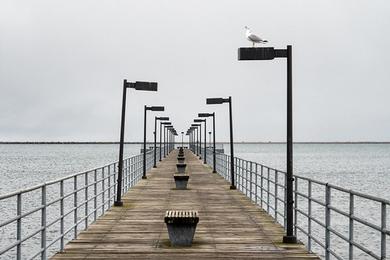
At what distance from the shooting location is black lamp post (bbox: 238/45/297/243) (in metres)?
12.5

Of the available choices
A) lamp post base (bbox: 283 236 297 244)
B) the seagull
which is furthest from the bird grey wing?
lamp post base (bbox: 283 236 297 244)

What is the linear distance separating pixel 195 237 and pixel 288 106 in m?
3.19

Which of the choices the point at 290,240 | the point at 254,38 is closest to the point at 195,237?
the point at 290,240

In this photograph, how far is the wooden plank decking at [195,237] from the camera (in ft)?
36.6

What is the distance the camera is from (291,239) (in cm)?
1248

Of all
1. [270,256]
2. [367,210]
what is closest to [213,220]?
[270,256]

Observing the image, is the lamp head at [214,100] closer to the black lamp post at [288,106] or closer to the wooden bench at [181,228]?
the black lamp post at [288,106]

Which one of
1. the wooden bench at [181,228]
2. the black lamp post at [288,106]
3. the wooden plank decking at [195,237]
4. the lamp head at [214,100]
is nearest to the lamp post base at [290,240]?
the black lamp post at [288,106]

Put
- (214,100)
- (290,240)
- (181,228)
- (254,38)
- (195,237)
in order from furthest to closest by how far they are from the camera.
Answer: (214,100)
(195,237)
(254,38)
(290,240)
(181,228)

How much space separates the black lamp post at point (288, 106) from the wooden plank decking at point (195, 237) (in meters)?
0.39

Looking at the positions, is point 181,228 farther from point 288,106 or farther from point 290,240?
point 288,106

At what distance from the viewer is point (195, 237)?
13156mm

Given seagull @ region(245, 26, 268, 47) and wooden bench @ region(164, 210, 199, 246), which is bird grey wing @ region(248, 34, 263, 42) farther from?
wooden bench @ region(164, 210, 199, 246)

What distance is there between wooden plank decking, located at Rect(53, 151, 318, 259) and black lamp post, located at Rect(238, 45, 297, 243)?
0.39 m
